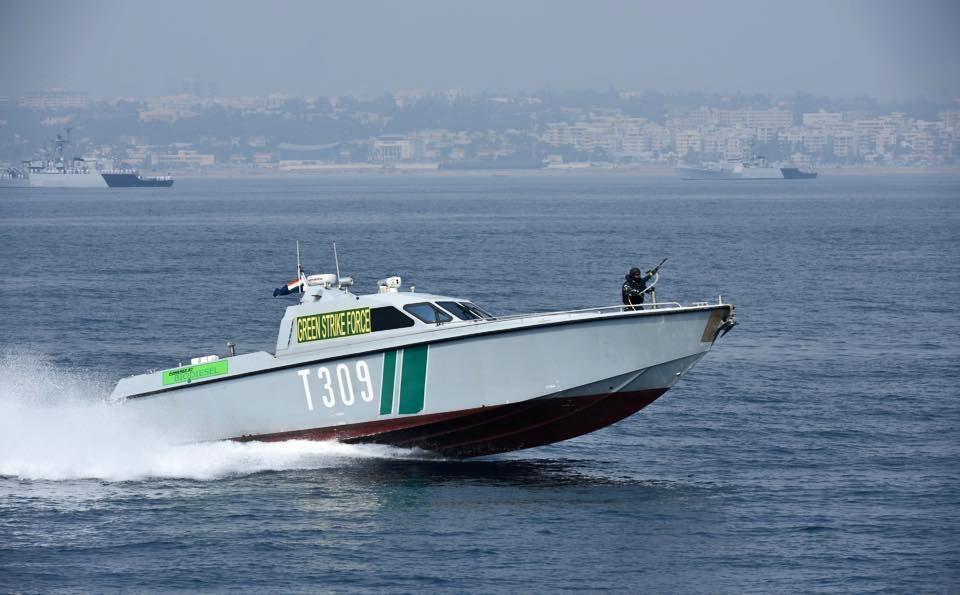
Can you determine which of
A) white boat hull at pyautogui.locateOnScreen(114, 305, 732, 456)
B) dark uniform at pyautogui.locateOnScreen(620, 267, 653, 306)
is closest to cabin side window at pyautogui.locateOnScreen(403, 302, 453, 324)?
white boat hull at pyautogui.locateOnScreen(114, 305, 732, 456)

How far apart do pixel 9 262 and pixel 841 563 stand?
2455 inches

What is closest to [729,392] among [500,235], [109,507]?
[109,507]

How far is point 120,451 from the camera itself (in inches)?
1009

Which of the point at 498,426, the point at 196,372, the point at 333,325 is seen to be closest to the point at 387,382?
the point at 333,325

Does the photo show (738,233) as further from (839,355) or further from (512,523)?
(512,523)

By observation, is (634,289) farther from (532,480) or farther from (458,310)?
(532,480)

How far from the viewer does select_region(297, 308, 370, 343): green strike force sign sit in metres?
24.7

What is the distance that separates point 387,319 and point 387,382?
115cm

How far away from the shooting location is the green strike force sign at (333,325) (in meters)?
24.7

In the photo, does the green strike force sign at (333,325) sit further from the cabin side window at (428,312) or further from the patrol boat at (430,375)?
the cabin side window at (428,312)

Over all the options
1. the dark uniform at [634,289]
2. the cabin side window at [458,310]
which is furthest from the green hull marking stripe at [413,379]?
the dark uniform at [634,289]

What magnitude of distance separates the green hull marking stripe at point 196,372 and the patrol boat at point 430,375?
0.09 ft

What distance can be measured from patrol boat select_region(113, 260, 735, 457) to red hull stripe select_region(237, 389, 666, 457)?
0.03 metres

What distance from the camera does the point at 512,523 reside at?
22031 mm
